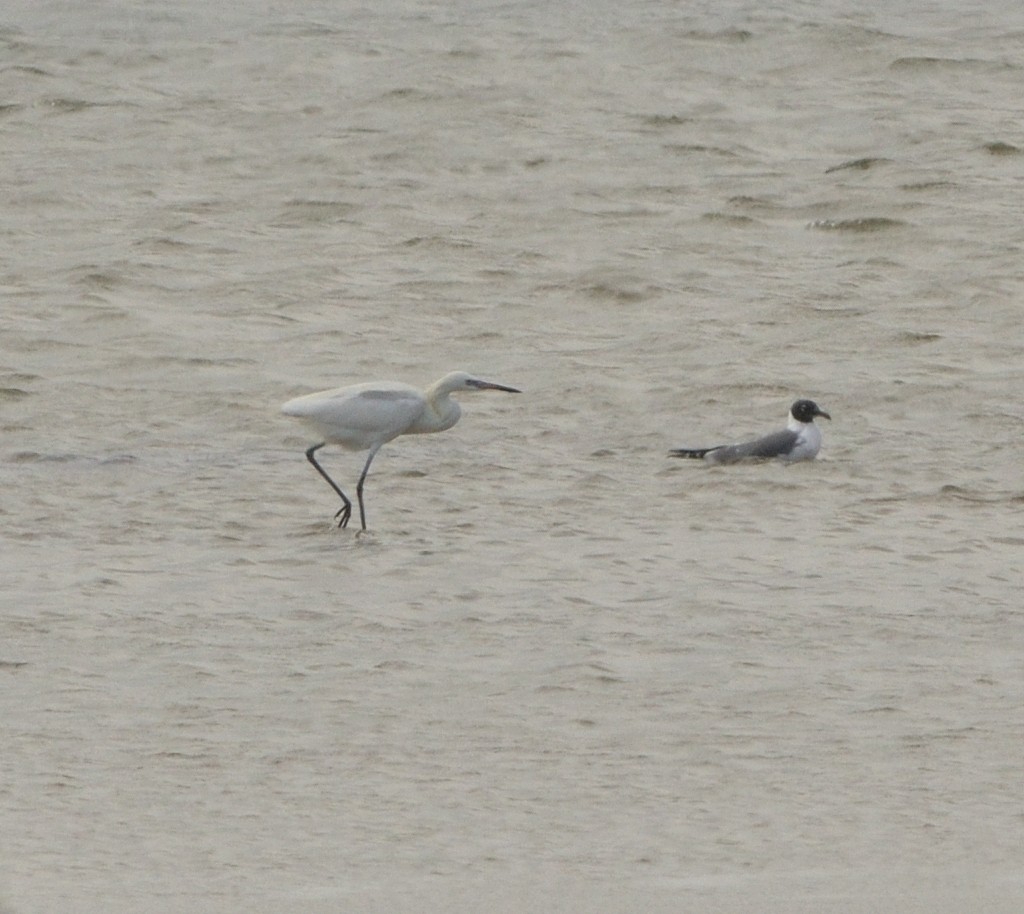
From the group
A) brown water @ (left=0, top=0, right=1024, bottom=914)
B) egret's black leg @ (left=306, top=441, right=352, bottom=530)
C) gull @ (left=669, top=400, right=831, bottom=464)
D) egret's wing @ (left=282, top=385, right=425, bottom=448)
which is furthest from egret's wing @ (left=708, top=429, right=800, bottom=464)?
egret's black leg @ (left=306, top=441, right=352, bottom=530)

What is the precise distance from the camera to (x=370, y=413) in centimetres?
1068

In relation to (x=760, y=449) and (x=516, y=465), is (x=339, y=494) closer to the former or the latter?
(x=516, y=465)

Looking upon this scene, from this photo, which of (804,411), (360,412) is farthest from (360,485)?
(804,411)

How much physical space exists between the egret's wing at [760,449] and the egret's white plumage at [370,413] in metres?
1.14

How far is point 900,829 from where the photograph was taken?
6516 millimetres

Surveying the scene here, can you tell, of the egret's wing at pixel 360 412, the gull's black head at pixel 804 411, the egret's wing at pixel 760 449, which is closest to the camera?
the egret's wing at pixel 360 412

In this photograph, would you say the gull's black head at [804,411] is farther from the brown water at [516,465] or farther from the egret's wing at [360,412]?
the egret's wing at [360,412]

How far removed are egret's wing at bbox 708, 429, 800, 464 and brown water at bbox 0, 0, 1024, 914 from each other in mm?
149

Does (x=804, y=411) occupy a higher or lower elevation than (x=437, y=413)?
lower

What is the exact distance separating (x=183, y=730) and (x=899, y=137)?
35.8 ft

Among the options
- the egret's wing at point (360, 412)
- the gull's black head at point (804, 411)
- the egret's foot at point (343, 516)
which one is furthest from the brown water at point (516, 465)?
the egret's wing at point (360, 412)

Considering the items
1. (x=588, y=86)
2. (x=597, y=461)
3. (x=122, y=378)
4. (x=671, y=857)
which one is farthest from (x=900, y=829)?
(x=588, y=86)

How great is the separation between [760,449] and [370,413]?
1.86m

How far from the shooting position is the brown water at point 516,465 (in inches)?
259
